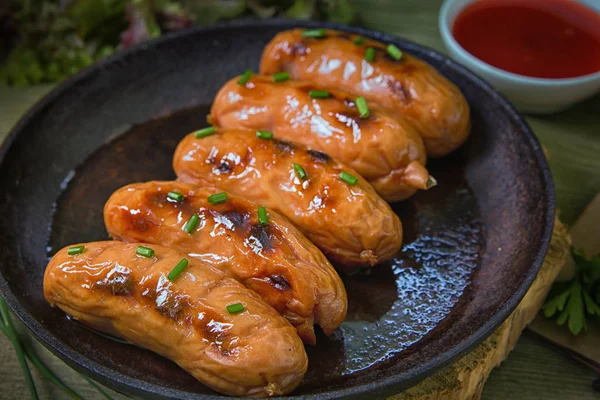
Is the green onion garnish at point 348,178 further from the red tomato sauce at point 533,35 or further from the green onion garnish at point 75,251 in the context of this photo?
the red tomato sauce at point 533,35

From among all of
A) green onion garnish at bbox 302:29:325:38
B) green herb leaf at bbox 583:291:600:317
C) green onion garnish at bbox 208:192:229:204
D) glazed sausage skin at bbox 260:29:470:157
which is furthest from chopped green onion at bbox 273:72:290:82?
green herb leaf at bbox 583:291:600:317

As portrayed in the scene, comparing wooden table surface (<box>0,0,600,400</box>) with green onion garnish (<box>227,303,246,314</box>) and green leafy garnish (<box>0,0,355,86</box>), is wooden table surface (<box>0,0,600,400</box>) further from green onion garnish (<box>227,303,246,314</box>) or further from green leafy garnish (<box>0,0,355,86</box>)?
green onion garnish (<box>227,303,246,314</box>)

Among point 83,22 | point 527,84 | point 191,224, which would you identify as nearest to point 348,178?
point 191,224

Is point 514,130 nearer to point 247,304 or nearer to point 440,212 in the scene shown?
point 440,212

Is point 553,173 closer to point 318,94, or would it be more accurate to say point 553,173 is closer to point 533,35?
point 533,35

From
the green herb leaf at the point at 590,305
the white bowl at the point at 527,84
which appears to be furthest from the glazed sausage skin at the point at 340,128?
the green herb leaf at the point at 590,305
